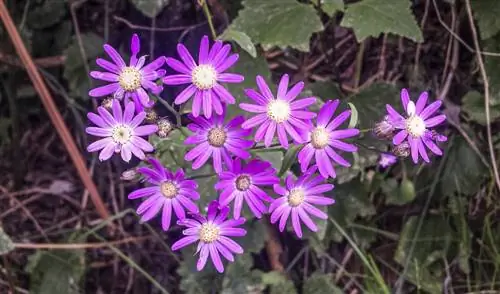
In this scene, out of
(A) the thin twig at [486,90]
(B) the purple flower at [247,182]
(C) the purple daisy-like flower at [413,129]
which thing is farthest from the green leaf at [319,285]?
(C) the purple daisy-like flower at [413,129]

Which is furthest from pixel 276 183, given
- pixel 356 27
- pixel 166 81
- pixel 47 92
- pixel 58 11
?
pixel 58 11

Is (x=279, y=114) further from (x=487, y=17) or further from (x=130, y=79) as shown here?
(x=487, y=17)

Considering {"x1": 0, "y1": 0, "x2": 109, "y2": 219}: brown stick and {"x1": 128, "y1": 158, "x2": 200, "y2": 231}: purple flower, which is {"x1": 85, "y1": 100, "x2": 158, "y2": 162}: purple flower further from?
{"x1": 0, "y1": 0, "x2": 109, "y2": 219}: brown stick

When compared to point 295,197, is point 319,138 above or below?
above

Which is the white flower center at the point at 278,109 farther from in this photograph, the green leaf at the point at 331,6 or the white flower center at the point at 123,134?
the green leaf at the point at 331,6

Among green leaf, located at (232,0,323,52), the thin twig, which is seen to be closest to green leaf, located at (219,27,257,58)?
green leaf, located at (232,0,323,52)

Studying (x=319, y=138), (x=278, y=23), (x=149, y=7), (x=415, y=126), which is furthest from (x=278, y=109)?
(x=149, y=7)
